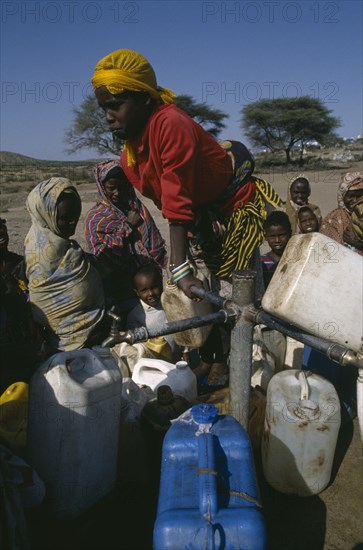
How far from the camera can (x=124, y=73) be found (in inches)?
75.1

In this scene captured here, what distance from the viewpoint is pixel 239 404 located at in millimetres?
1946

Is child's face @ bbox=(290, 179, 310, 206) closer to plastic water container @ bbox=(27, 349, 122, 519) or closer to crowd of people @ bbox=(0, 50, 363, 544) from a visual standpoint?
crowd of people @ bbox=(0, 50, 363, 544)

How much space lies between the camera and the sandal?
10.1 ft

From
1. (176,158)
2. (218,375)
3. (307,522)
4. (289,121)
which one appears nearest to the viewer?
(176,158)

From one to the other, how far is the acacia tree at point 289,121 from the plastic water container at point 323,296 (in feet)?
88.2

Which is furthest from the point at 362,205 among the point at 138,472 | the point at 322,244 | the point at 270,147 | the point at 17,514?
the point at 270,147

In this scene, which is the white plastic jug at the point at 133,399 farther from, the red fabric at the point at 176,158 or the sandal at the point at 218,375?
the red fabric at the point at 176,158

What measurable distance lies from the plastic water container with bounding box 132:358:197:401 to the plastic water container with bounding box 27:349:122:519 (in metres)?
0.58

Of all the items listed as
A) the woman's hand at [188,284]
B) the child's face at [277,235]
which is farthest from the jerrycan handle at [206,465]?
the child's face at [277,235]

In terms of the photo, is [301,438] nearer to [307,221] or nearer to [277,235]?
[277,235]

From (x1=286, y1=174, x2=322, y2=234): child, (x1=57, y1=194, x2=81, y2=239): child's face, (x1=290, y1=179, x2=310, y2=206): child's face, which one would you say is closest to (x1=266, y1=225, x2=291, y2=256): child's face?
(x1=57, y1=194, x2=81, y2=239): child's face

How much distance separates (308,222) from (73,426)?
3302mm

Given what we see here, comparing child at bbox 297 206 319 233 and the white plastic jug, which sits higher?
child at bbox 297 206 319 233

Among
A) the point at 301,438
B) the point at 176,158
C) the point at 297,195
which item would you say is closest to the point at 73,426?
the point at 301,438
